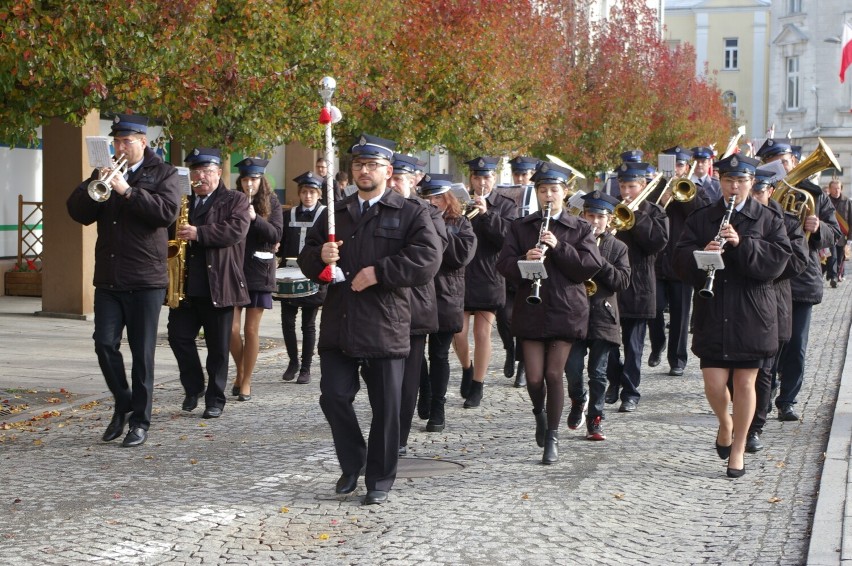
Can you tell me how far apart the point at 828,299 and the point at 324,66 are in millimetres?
11085

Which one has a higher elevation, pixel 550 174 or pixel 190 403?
pixel 550 174

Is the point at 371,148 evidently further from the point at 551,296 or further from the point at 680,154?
the point at 680,154

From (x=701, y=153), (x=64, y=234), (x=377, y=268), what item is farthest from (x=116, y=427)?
(x=64, y=234)

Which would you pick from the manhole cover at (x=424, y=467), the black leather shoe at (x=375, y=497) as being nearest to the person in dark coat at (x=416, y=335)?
the manhole cover at (x=424, y=467)

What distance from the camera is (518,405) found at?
11.1 metres

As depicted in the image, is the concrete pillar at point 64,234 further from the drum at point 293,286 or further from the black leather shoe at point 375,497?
the black leather shoe at point 375,497

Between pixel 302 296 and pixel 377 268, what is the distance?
4977 millimetres

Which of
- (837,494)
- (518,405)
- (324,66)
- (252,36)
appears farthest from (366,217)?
(324,66)

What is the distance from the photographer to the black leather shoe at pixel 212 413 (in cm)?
1029

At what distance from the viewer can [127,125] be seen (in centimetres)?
912

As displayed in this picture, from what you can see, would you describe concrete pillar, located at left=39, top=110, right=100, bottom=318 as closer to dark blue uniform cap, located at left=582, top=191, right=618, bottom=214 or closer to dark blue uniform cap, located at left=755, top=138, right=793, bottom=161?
dark blue uniform cap, located at left=755, top=138, right=793, bottom=161

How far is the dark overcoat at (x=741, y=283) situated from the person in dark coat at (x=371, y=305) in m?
1.81

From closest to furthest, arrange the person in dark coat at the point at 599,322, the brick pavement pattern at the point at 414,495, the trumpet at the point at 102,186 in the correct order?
the brick pavement pattern at the point at 414,495 < the trumpet at the point at 102,186 < the person in dark coat at the point at 599,322

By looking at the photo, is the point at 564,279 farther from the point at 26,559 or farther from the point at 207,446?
the point at 26,559
